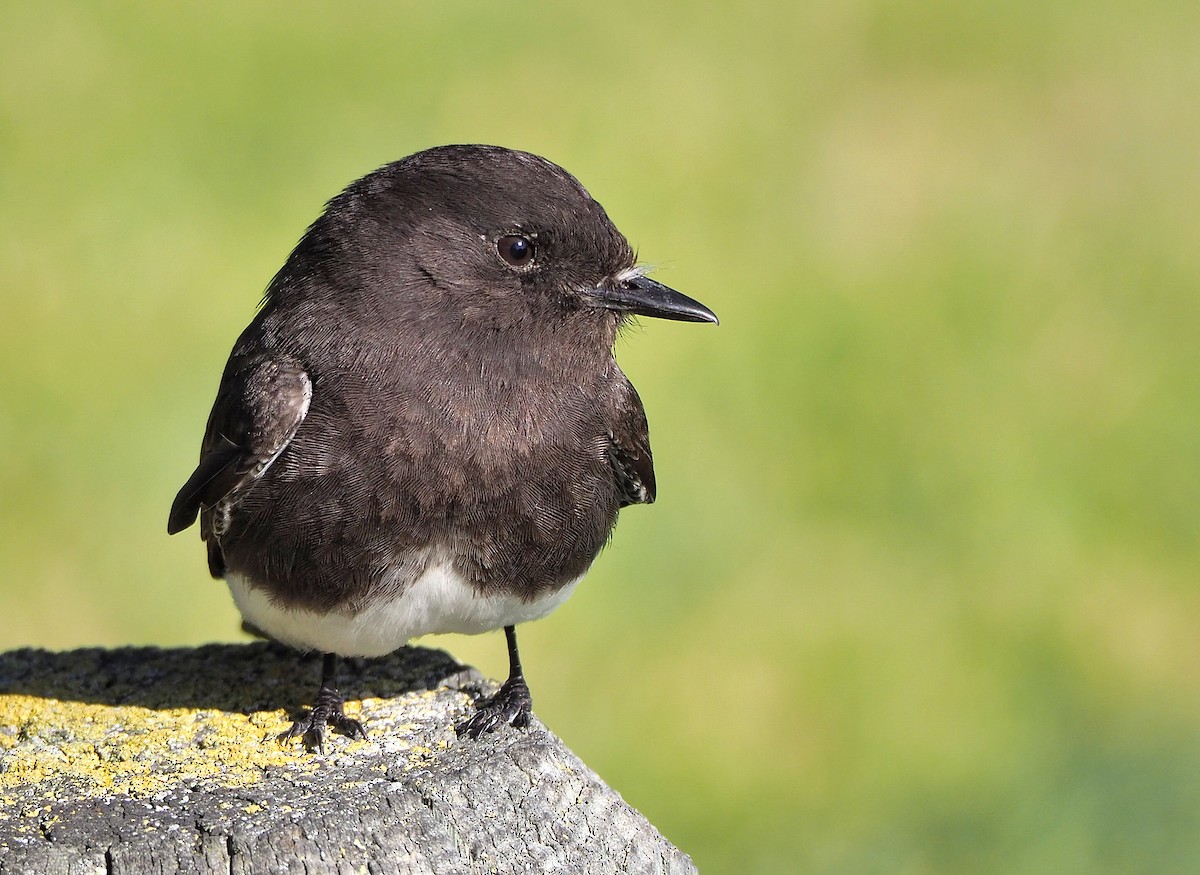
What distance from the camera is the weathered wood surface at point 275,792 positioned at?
11.3ft

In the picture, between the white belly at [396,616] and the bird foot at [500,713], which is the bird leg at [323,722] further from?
the bird foot at [500,713]

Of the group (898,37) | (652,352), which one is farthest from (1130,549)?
(898,37)

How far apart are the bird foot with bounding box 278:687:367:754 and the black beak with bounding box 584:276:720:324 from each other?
1395mm

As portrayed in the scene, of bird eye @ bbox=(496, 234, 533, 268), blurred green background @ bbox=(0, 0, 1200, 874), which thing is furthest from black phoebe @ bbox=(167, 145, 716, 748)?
blurred green background @ bbox=(0, 0, 1200, 874)

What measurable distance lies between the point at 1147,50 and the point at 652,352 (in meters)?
4.64

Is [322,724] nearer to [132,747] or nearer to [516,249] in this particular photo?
[132,747]

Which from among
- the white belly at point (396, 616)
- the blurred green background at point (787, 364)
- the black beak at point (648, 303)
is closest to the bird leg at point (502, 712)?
the white belly at point (396, 616)

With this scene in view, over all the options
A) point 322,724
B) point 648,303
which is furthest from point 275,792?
point 648,303

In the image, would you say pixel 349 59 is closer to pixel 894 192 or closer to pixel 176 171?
pixel 176 171

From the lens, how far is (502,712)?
423 cm

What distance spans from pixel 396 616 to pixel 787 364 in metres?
4.51

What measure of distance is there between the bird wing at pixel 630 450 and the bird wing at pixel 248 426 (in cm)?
94

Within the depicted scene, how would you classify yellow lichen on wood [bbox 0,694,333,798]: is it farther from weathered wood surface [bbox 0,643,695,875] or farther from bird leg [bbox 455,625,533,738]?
bird leg [bbox 455,625,533,738]

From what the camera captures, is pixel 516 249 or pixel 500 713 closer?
pixel 500 713
